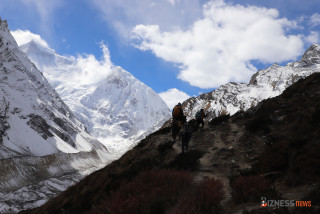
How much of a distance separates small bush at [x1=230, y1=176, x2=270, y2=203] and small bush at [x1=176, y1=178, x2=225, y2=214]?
22.5 inches

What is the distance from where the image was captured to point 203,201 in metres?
8.26

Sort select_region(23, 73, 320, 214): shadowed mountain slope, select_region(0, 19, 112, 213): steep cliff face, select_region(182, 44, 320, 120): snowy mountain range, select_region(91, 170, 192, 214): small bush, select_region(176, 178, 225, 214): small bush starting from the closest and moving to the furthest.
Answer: select_region(176, 178, 225, 214): small bush, select_region(23, 73, 320, 214): shadowed mountain slope, select_region(91, 170, 192, 214): small bush, select_region(0, 19, 112, 213): steep cliff face, select_region(182, 44, 320, 120): snowy mountain range

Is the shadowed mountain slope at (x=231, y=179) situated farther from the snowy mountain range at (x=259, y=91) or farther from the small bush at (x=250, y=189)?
the snowy mountain range at (x=259, y=91)

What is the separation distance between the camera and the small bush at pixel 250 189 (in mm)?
8219

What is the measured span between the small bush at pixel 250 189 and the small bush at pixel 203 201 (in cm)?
57

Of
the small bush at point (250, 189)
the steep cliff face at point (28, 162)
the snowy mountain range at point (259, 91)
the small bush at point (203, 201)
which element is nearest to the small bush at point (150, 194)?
the small bush at point (203, 201)

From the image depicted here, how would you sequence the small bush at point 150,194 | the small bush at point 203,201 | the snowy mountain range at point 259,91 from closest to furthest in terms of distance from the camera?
the small bush at point 203,201
the small bush at point 150,194
the snowy mountain range at point 259,91

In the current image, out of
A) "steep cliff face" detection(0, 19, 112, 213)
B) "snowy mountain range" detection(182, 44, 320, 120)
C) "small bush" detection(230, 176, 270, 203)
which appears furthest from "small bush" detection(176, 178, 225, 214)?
"snowy mountain range" detection(182, 44, 320, 120)

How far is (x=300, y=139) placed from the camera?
35.8 ft

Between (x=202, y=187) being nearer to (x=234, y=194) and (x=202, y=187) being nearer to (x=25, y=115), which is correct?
(x=234, y=194)

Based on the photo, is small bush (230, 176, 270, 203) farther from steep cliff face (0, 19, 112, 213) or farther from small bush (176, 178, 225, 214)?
steep cliff face (0, 19, 112, 213)

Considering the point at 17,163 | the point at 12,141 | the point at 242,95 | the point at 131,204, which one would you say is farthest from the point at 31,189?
the point at 242,95

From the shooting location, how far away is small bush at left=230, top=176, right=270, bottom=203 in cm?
822

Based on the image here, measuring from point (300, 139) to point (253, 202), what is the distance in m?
4.62
